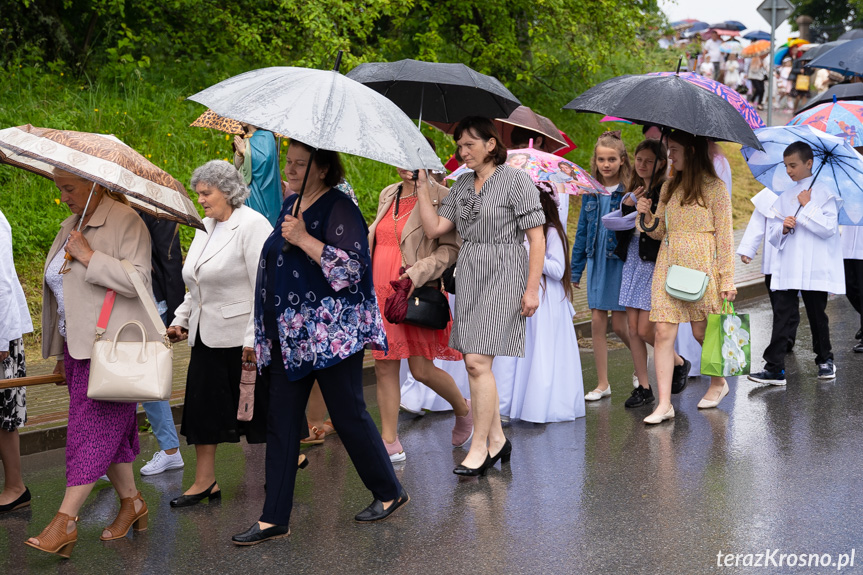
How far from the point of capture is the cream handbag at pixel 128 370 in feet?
15.0

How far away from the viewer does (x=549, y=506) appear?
5.26 metres

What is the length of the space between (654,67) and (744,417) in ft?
45.0

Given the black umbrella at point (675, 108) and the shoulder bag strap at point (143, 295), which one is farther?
the black umbrella at point (675, 108)

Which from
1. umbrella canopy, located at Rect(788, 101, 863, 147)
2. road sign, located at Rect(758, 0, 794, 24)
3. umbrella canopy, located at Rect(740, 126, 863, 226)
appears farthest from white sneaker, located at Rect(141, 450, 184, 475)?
road sign, located at Rect(758, 0, 794, 24)

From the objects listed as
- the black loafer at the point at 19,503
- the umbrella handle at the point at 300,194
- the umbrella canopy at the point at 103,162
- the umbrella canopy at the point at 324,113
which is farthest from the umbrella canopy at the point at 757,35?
the black loafer at the point at 19,503

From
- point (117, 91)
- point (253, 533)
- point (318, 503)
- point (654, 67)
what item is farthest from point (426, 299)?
point (654, 67)

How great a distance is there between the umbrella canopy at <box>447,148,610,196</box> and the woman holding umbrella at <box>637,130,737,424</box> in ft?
1.44

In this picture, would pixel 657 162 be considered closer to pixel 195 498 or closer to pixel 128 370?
pixel 195 498

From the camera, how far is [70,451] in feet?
15.6

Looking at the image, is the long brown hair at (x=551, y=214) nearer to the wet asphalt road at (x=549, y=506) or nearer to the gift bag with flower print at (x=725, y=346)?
the gift bag with flower print at (x=725, y=346)

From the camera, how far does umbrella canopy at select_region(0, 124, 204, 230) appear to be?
4480 millimetres

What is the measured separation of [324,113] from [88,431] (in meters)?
Result: 1.80

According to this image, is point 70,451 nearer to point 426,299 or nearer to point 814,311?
point 426,299

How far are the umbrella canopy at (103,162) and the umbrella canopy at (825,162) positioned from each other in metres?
4.73
